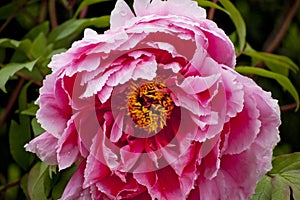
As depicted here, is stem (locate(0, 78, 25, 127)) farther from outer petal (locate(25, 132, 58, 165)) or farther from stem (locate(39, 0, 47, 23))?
outer petal (locate(25, 132, 58, 165))

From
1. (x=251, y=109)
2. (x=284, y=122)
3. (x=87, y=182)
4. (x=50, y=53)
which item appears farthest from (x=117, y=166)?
(x=284, y=122)

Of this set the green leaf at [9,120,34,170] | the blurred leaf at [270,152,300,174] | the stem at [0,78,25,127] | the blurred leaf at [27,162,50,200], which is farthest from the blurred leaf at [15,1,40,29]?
the blurred leaf at [270,152,300,174]

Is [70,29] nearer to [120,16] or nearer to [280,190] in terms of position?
[120,16]

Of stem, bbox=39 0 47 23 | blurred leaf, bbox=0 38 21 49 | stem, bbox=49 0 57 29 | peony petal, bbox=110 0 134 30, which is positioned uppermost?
peony petal, bbox=110 0 134 30

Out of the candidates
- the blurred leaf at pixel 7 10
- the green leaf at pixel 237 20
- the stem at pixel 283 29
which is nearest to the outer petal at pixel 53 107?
the green leaf at pixel 237 20

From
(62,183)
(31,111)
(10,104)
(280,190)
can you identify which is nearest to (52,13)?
(10,104)

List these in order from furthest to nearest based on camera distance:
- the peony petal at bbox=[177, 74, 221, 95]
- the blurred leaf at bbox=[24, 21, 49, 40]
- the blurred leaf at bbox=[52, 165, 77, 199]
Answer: the blurred leaf at bbox=[24, 21, 49, 40], the blurred leaf at bbox=[52, 165, 77, 199], the peony petal at bbox=[177, 74, 221, 95]

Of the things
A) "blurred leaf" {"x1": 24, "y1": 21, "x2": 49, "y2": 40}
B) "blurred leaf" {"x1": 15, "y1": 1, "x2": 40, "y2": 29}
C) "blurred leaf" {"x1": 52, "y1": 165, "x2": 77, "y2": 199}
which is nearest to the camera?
"blurred leaf" {"x1": 52, "y1": 165, "x2": 77, "y2": 199}
